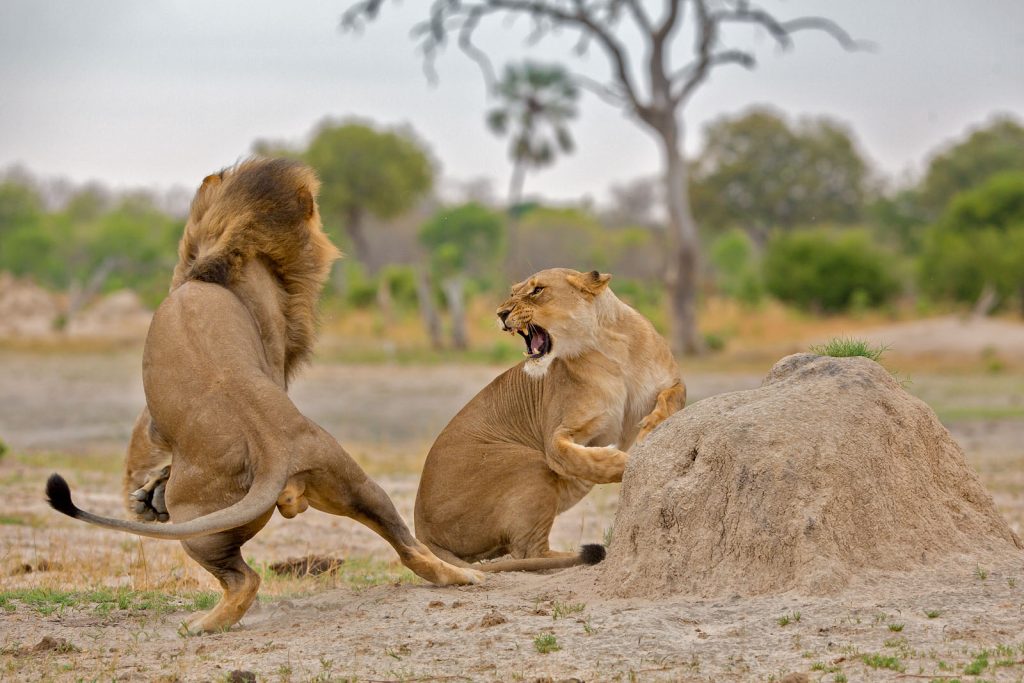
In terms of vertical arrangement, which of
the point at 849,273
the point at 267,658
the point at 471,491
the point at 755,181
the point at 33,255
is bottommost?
the point at 267,658

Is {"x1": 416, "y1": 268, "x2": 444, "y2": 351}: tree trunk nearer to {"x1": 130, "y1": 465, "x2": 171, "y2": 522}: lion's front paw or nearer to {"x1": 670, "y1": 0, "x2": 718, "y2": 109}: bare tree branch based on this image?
{"x1": 670, "y1": 0, "x2": 718, "y2": 109}: bare tree branch

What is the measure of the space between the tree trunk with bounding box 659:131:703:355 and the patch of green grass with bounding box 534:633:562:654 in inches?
902

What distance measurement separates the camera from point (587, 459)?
544cm

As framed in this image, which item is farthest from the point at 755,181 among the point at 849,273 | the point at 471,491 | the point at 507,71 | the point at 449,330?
the point at 471,491

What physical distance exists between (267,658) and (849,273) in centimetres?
3003

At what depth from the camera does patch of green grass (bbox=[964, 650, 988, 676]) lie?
3832 millimetres

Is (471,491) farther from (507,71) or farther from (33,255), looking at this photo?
(33,255)

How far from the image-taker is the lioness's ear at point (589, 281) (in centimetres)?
573

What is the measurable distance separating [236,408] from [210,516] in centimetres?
45

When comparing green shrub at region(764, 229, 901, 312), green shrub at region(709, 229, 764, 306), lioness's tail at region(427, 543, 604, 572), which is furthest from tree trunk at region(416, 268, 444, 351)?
lioness's tail at region(427, 543, 604, 572)

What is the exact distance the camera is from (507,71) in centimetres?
4278

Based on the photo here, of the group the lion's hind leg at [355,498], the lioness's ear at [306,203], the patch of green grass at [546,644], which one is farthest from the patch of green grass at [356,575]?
the lioness's ear at [306,203]

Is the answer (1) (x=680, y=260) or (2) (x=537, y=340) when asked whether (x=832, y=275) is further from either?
(2) (x=537, y=340)

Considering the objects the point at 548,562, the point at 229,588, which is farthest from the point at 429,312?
the point at 229,588
